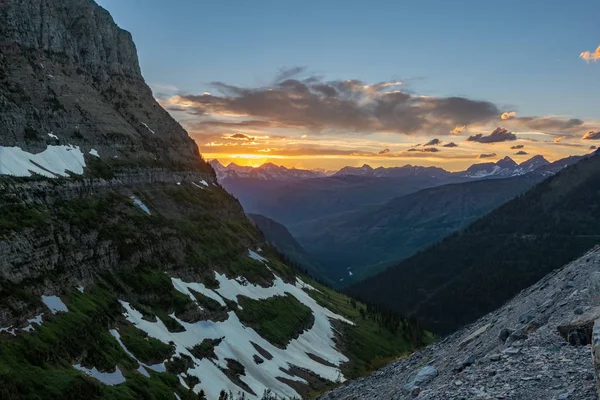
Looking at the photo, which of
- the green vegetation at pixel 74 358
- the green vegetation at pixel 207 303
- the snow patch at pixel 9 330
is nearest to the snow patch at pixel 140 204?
the green vegetation at pixel 207 303

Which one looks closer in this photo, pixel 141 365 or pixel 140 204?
pixel 141 365

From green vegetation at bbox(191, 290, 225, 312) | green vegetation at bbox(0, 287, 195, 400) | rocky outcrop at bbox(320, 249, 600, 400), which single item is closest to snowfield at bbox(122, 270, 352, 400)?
green vegetation at bbox(191, 290, 225, 312)

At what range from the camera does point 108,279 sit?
11906 cm

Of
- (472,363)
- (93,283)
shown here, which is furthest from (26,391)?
(472,363)

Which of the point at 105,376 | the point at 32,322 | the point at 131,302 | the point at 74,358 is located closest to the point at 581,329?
the point at 105,376

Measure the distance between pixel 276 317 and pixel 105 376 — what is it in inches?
3612

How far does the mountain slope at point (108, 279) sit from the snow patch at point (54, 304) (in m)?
0.28

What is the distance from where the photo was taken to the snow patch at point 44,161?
4879 inches

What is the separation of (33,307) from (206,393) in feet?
131

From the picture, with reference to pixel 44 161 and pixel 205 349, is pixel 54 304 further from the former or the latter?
pixel 44 161

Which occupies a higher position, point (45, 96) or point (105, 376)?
point (45, 96)

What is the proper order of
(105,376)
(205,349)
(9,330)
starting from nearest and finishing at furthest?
(9,330), (105,376), (205,349)

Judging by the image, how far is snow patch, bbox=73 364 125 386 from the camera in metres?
79.7

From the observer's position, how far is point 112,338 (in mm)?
95438
